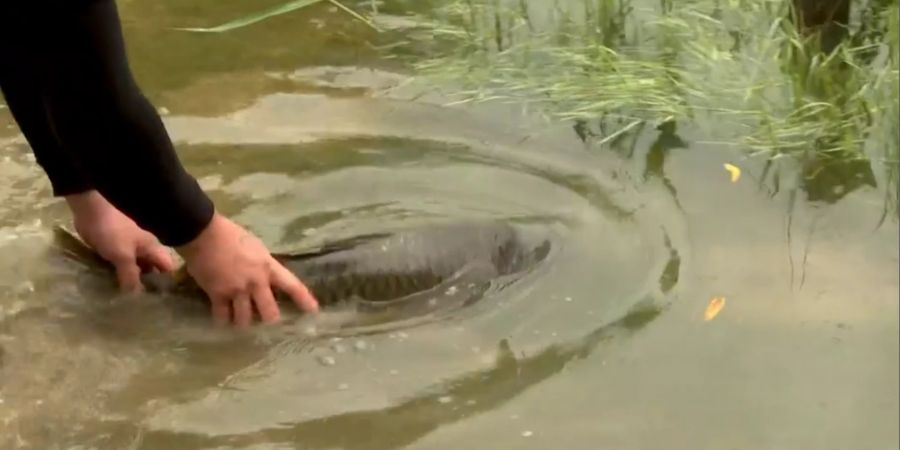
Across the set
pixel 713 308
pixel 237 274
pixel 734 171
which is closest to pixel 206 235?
pixel 237 274

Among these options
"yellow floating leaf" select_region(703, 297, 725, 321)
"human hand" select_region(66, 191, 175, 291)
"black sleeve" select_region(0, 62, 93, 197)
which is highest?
"black sleeve" select_region(0, 62, 93, 197)

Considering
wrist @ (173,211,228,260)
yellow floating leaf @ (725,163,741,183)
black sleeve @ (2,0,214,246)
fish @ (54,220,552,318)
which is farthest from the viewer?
yellow floating leaf @ (725,163,741,183)

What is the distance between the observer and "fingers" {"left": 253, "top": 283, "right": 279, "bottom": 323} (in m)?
1.47

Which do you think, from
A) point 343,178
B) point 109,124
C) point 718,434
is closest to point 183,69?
point 343,178

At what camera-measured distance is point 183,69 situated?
2135 millimetres

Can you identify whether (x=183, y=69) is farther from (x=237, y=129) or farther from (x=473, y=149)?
(x=473, y=149)

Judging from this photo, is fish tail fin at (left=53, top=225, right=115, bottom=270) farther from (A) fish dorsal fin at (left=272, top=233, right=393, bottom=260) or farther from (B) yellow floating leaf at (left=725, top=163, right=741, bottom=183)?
(B) yellow floating leaf at (left=725, top=163, right=741, bottom=183)

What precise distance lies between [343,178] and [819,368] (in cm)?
74

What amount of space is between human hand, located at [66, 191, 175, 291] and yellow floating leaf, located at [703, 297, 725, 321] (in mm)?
681

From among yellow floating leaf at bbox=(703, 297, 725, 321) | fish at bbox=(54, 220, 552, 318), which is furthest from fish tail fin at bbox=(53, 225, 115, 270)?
yellow floating leaf at bbox=(703, 297, 725, 321)

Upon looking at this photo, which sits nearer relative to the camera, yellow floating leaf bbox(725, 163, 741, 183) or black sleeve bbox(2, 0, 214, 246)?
black sleeve bbox(2, 0, 214, 246)

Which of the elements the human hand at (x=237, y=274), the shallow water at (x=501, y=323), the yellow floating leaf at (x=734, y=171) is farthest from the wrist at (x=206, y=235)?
the yellow floating leaf at (x=734, y=171)

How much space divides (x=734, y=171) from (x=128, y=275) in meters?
0.85

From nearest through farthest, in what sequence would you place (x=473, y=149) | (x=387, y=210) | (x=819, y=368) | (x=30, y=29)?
(x=30, y=29)
(x=819, y=368)
(x=387, y=210)
(x=473, y=149)
